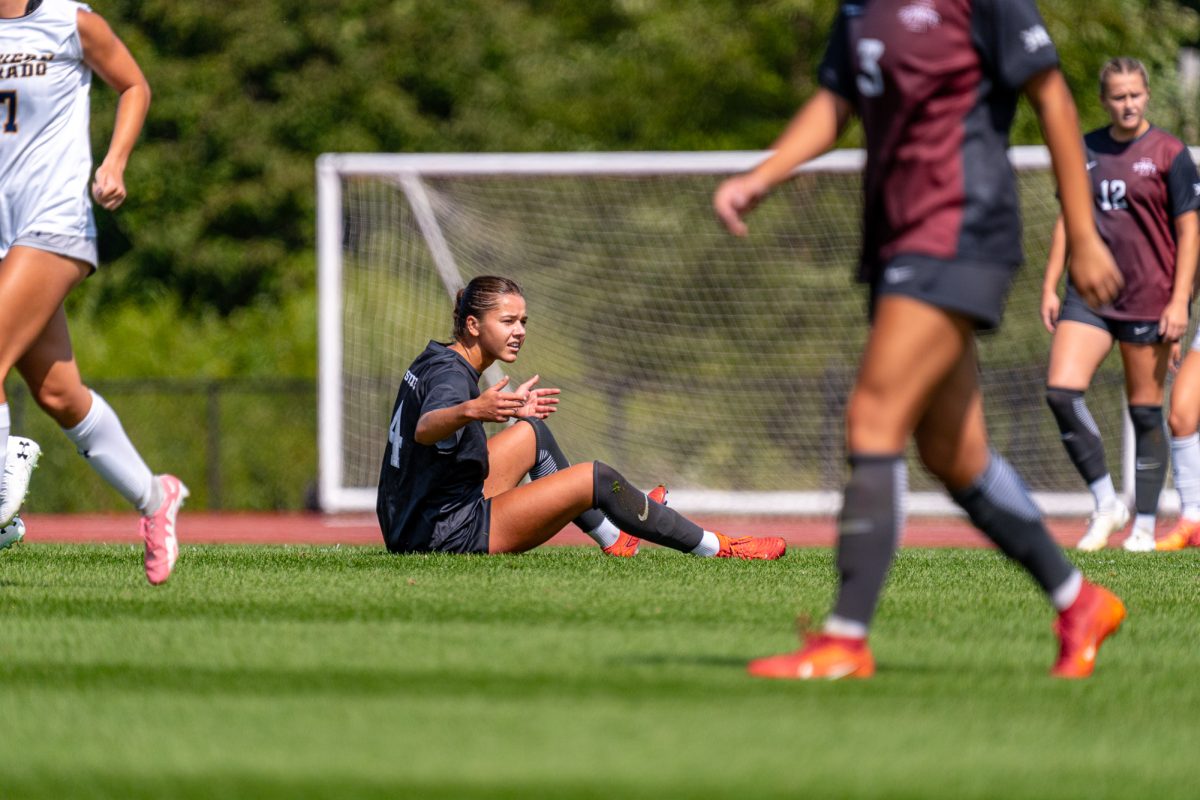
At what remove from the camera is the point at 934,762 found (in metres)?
3.55

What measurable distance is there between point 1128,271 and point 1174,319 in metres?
0.39

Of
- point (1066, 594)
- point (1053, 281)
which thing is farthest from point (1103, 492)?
point (1066, 594)

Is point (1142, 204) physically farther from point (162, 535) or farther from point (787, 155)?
point (162, 535)

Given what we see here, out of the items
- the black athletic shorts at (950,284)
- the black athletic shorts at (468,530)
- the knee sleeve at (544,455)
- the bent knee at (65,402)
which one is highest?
the black athletic shorts at (950,284)

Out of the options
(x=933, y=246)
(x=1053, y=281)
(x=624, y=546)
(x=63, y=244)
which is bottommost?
→ (x=624, y=546)

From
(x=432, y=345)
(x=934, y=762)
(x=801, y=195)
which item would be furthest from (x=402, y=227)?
(x=934, y=762)

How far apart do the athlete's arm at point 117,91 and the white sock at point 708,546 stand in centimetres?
305

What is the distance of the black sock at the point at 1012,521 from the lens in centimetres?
476

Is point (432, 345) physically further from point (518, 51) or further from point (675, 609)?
point (518, 51)

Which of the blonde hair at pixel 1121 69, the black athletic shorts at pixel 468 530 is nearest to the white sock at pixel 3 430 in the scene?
the black athletic shorts at pixel 468 530

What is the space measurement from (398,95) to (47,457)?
10.9 metres

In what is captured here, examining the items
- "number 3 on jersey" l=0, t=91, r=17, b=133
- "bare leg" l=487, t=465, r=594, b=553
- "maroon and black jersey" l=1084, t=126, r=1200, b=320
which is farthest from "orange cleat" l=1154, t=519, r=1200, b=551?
"number 3 on jersey" l=0, t=91, r=17, b=133

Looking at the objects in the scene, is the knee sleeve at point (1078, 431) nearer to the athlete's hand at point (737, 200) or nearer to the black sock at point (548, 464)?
the black sock at point (548, 464)

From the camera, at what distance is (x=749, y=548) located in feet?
27.6
